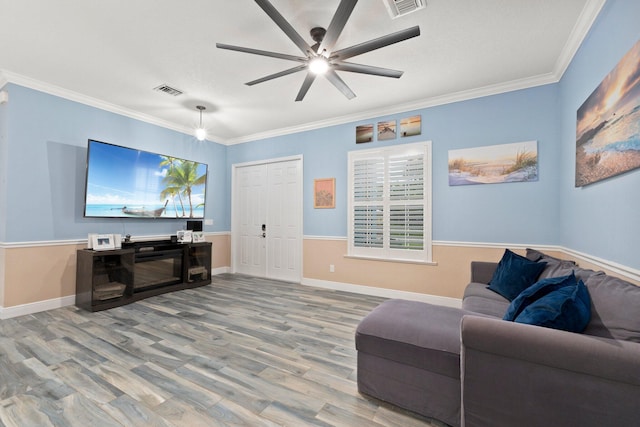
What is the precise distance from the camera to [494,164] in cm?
352

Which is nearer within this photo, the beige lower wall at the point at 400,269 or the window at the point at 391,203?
the beige lower wall at the point at 400,269

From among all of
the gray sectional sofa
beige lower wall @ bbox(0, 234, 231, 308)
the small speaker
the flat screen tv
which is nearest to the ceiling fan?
the gray sectional sofa

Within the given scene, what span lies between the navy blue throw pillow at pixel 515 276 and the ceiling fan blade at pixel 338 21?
256 centimetres

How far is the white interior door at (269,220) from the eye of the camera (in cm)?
513

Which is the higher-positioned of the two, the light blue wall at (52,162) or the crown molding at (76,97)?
the crown molding at (76,97)

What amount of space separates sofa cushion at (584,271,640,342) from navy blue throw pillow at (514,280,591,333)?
0.10 ft

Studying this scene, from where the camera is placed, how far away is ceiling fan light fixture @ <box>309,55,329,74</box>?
239 centimetres

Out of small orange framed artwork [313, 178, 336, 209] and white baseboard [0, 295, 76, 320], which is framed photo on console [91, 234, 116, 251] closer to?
white baseboard [0, 295, 76, 320]

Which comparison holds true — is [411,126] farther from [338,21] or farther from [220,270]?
[220,270]

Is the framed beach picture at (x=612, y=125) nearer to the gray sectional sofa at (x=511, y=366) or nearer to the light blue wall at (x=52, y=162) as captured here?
the gray sectional sofa at (x=511, y=366)

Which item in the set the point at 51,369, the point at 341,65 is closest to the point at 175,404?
the point at 51,369

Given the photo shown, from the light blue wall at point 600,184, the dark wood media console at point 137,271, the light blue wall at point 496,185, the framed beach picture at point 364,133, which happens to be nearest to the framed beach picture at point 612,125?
the light blue wall at point 600,184

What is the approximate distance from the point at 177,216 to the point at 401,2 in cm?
453

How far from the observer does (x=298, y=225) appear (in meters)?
5.07
